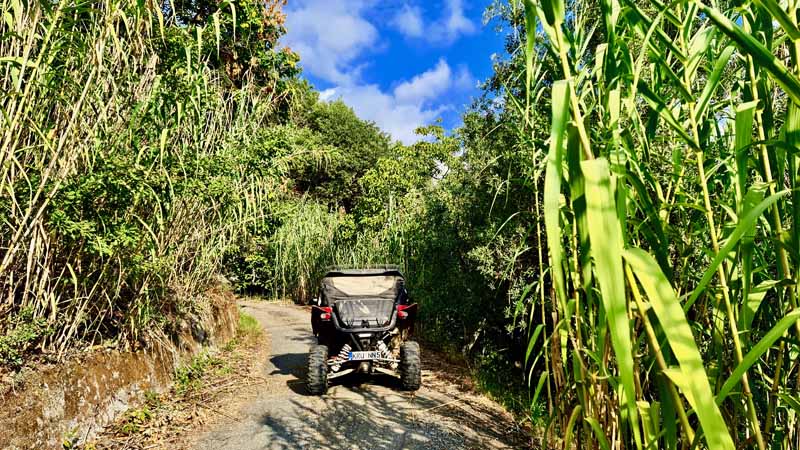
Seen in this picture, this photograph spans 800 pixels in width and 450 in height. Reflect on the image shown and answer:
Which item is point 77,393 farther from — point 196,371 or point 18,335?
point 196,371

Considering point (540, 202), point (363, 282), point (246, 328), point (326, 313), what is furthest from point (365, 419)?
point (246, 328)

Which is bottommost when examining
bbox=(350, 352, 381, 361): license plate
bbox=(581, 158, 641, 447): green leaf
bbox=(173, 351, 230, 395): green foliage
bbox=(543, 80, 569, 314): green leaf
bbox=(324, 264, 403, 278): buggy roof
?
bbox=(173, 351, 230, 395): green foliage

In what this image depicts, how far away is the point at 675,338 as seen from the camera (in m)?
0.61

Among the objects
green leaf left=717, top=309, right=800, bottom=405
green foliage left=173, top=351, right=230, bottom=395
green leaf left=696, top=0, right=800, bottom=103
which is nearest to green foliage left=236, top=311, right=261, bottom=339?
green foliage left=173, top=351, right=230, bottom=395

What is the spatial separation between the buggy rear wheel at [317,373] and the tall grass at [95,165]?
1759 millimetres

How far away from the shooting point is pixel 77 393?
354 centimetres

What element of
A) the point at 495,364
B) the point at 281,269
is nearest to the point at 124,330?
the point at 495,364

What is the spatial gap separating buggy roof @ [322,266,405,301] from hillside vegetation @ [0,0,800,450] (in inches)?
46.6

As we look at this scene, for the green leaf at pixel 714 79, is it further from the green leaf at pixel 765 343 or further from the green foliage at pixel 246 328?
the green foliage at pixel 246 328

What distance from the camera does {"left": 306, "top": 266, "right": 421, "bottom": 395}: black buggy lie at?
516cm

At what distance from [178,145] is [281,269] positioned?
13406mm

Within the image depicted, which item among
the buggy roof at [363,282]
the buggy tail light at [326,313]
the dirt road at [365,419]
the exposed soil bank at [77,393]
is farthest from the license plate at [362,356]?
the exposed soil bank at [77,393]

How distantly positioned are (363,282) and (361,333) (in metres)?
0.87

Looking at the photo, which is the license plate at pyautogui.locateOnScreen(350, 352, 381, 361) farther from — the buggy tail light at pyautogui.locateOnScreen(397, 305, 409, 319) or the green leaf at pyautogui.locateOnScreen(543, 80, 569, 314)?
the green leaf at pyautogui.locateOnScreen(543, 80, 569, 314)
